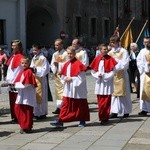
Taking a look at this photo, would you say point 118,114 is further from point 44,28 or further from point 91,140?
point 44,28

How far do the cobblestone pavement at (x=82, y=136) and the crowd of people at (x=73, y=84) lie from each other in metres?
0.23

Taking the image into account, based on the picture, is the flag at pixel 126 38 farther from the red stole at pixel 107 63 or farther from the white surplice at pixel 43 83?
the red stole at pixel 107 63

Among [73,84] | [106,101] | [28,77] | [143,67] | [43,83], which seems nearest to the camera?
[28,77]

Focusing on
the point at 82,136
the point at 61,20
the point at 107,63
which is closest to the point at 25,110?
the point at 82,136

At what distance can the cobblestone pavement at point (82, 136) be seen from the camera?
777 centimetres

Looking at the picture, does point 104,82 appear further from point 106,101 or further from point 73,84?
point 73,84

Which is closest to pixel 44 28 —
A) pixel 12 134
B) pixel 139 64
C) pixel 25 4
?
pixel 25 4

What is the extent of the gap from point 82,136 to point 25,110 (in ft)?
4.02

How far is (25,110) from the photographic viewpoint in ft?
29.6

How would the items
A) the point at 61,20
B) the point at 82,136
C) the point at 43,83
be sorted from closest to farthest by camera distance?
1. the point at 82,136
2. the point at 43,83
3. the point at 61,20

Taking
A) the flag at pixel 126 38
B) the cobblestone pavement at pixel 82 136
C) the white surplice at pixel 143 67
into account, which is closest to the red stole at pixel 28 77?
the cobblestone pavement at pixel 82 136

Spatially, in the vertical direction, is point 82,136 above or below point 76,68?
below

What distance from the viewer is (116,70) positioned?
10250 mm

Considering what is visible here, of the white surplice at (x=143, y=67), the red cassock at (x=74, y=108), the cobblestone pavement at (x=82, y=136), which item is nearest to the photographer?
the cobblestone pavement at (x=82, y=136)
